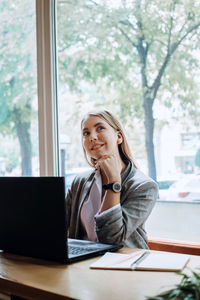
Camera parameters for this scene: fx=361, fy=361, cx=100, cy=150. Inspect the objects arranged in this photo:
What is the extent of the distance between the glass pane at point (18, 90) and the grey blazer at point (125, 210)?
86 cm

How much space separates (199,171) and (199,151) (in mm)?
103

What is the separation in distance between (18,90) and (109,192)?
56.5 inches

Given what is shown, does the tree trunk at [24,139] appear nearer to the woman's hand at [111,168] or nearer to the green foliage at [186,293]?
the woman's hand at [111,168]

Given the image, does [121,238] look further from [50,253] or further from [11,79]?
[11,79]

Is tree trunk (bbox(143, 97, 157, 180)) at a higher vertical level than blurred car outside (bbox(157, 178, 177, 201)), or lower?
higher

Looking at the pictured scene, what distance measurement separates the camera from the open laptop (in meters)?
1.15

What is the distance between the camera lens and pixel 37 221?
120 cm

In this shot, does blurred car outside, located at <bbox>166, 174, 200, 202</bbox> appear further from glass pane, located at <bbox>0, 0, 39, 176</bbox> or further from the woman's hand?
glass pane, located at <bbox>0, 0, 39, 176</bbox>

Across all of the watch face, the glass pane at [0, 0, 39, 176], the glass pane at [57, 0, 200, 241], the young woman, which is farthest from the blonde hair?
the glass pane at [0, 0, 39, 176]

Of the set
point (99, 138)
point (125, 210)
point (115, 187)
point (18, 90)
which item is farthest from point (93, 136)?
point (18, 90)

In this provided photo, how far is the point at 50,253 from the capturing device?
1198 mm

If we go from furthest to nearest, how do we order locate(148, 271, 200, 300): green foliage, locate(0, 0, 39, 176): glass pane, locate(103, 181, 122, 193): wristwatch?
locate(0, 0, 39, 176): glass pane, locate(103, 181, 122, 193): wristwatch, locate(148, 271, 200, 300): green foliage

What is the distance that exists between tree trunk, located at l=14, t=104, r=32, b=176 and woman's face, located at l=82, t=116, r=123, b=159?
3.05 ft

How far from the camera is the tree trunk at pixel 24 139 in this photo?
Answer: 2623mm
